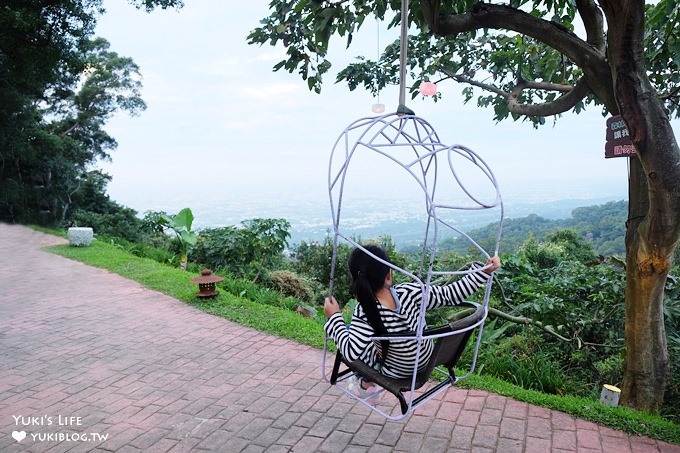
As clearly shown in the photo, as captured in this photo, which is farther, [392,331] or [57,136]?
[57,136]

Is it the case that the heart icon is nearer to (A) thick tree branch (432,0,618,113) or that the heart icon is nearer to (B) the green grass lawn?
(B) the green grass lawn

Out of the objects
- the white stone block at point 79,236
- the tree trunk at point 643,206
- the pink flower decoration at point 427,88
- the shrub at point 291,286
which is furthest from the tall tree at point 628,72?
the white stone block at point 79,236

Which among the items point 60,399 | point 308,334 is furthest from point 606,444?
point 60,399

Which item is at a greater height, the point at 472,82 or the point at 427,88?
the point at 472,82

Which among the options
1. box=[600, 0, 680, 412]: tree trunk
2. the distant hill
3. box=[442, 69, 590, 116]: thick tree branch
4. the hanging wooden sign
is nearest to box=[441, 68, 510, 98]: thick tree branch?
box=[442, 69, 590, 116]: thick tree branch

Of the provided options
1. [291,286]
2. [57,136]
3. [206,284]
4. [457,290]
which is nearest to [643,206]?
[457,290]

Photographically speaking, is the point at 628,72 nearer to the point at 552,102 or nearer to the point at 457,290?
the point at 552,102

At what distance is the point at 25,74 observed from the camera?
371 cm

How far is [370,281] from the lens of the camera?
2.29m

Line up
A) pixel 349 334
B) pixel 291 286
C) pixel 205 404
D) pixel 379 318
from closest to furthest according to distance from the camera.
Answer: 1. pixel 379 318
2. pixel 349 334
3. pixel 205 404
4. pixel 291 286

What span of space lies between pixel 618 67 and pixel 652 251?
115cm

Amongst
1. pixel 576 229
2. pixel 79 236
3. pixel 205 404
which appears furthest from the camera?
pixel 79 236

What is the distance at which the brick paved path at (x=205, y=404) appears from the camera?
110 inches

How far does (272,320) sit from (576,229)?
6.38 metres
